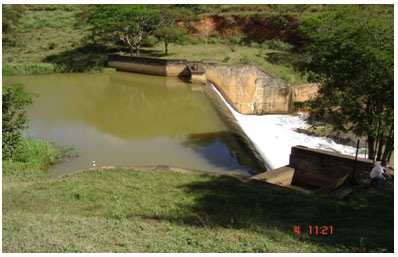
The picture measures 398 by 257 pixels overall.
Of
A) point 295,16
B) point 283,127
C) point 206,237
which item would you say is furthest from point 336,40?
point 295,16

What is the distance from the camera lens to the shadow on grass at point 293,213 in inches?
193

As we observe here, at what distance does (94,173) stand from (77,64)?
2163 centimetres

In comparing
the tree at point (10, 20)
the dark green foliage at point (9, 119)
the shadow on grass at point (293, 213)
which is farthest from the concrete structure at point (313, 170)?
the tree at point (10, 20)

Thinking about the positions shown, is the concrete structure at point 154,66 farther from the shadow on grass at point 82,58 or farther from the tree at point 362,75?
the tree at point 362,75

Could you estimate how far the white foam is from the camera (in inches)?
545

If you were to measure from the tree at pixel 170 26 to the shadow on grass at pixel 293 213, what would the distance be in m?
20.9

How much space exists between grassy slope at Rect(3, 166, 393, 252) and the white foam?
205 inches

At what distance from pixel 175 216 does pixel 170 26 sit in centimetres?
2496

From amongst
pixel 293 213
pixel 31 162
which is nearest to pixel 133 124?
pixel 31 162

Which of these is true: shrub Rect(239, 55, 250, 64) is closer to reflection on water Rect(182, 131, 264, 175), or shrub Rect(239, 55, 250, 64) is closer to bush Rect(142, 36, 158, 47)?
bush Rect(142, 36, 158, 47)

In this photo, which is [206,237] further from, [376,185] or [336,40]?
[336,40]

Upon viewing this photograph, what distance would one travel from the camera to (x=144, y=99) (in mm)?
19891

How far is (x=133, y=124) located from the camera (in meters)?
15.6
